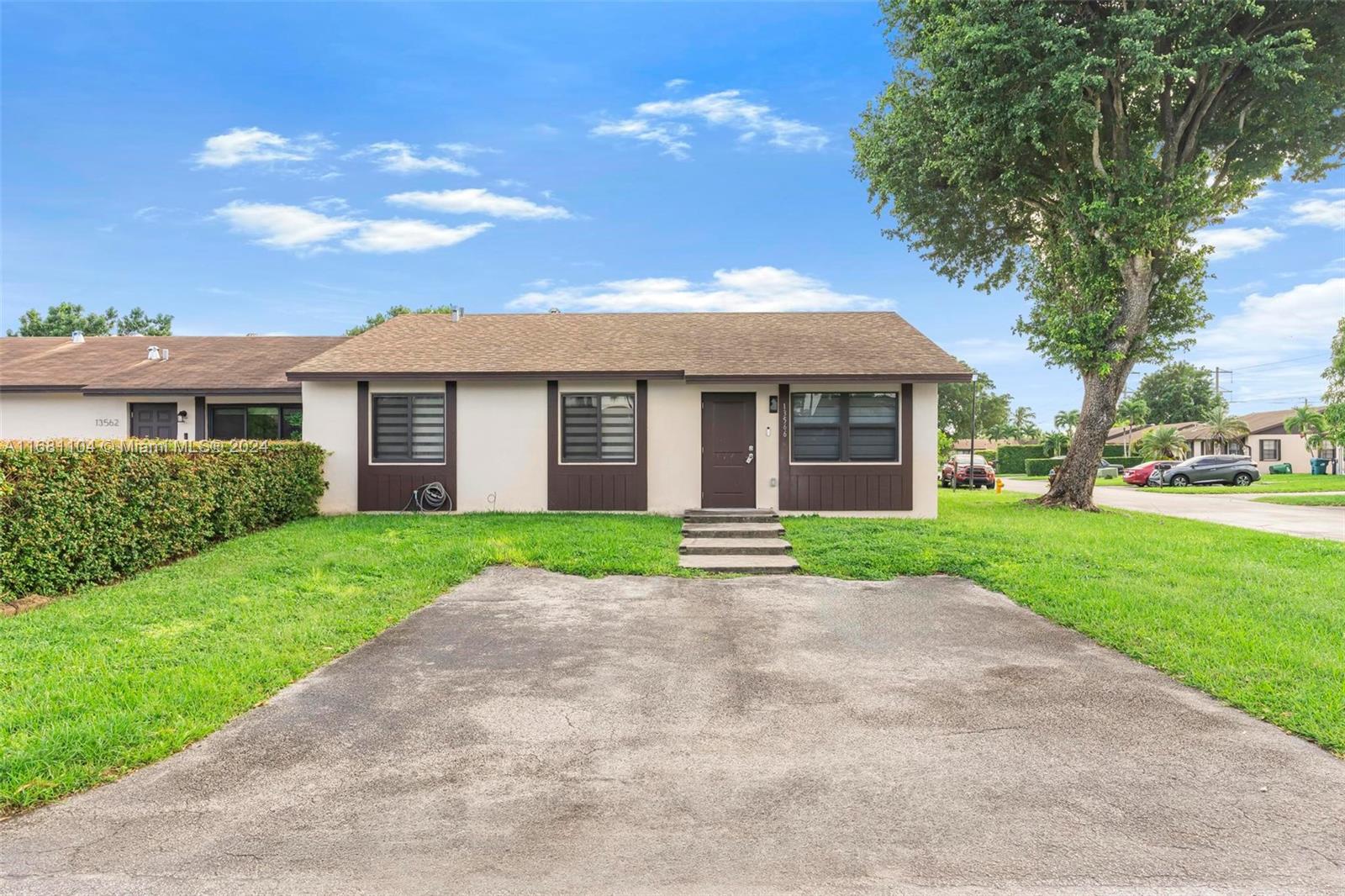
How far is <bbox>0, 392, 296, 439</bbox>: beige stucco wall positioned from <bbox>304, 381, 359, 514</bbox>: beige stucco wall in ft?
5.79

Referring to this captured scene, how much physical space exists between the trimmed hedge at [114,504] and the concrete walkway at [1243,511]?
17901mm

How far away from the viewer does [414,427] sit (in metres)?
12.9

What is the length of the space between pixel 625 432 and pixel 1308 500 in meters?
21.5

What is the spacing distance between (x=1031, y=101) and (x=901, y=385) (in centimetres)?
564

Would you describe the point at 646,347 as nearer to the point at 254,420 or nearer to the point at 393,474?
the point at 393,474

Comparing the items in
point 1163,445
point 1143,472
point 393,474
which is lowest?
point 1143,472

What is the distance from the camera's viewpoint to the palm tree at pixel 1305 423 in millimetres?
36188

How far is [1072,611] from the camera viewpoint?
6.30 metres

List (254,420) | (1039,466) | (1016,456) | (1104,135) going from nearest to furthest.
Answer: (254,420)
(1104,135)
(1039,466)
(1016,456)

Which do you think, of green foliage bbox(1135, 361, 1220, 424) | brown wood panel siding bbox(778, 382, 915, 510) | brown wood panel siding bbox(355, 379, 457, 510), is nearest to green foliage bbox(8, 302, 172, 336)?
brown wood panel siding bbox(355, 379, 457, 510)

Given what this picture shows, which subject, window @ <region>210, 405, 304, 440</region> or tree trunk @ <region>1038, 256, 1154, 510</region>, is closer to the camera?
window @ <region>210, 405, 304, 440</region>

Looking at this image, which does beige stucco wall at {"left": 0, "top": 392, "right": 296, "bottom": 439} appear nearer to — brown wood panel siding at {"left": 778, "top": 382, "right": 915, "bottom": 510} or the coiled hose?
the coiled hose

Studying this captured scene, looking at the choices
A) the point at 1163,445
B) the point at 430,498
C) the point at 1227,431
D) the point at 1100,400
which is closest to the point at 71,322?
the point at 430,498

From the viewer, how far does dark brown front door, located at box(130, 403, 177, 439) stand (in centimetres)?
1410
